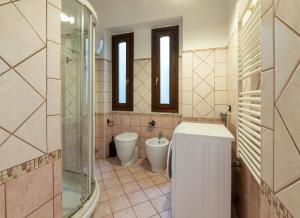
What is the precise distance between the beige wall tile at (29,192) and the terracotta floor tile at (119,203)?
865 mm

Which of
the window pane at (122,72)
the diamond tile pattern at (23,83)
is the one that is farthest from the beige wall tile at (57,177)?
the window pane at (122,72)

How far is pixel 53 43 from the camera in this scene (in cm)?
100

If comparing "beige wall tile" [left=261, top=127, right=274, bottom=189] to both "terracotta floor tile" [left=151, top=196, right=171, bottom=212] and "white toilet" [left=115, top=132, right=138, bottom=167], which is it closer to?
"terracotta floor tile" [left=151, top=196, right=171, bottom=212]

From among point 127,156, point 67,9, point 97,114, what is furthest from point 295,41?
point 97,114

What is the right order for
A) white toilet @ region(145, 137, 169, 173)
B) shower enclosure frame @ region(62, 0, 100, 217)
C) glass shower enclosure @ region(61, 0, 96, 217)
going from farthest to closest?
white toilet @ region(145, 137, 169, 173) → shower enclosure frame @ region(62, 0, 100, 217) → glass shower enclosure @ region(61, 0, 96, 217)

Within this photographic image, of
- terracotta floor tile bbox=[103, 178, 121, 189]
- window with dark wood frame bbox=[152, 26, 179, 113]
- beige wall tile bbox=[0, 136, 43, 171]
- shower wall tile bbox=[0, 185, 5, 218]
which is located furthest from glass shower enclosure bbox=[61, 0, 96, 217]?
window with dark wood frame bbox=[152, 26, 179, 113]

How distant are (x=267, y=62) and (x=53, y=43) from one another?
108cm

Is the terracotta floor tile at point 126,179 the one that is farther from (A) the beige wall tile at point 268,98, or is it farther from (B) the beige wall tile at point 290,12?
(B) the beige wall tile at point 290,12

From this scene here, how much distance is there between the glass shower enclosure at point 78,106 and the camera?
1.41 meters

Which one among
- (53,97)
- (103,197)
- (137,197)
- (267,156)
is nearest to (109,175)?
(103,197)

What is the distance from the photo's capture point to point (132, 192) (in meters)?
1.98

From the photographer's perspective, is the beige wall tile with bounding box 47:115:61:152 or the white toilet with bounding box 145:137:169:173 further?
the white toilet with bounding box 145:137:169:173

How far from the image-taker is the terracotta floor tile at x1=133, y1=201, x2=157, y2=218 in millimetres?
1607

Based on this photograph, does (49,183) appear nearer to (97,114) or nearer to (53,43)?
(53,43)
